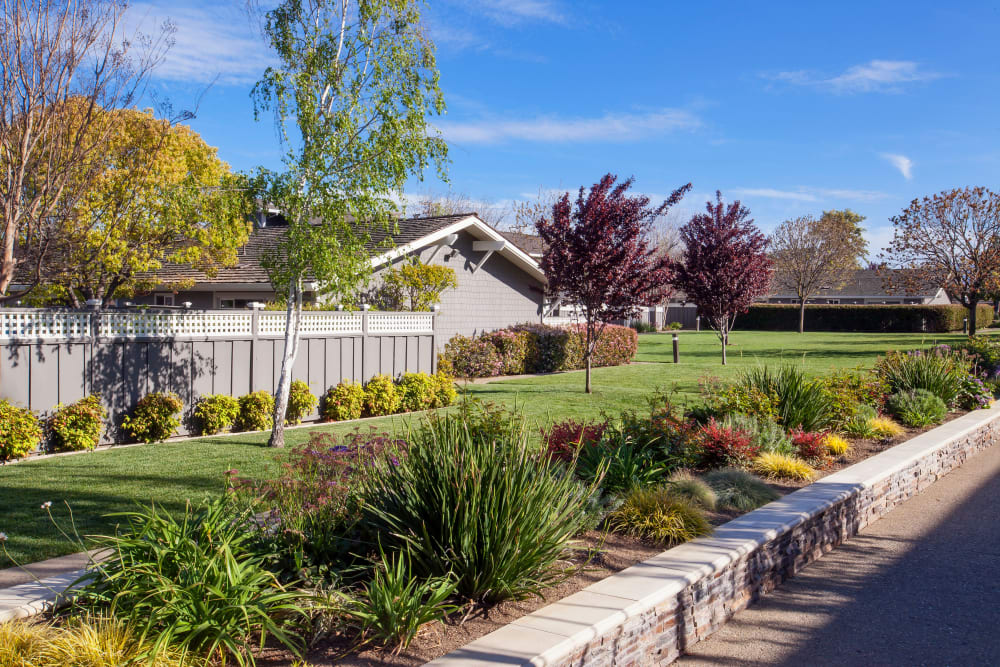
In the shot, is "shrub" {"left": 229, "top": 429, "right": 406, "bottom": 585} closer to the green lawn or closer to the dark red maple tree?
the green lawn

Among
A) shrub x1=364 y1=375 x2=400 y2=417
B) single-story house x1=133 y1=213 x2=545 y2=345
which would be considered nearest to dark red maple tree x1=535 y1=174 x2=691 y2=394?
single-story house x1=133 y1=213 x2=545 y2=345

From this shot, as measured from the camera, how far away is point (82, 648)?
3.52 m

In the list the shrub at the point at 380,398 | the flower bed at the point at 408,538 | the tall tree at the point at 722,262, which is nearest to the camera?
the flower bed at the point at 408,538

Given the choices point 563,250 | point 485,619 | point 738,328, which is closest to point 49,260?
point 563,250

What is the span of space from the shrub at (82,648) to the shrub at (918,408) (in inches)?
439

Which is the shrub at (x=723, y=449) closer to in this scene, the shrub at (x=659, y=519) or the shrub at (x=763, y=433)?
the shrub at (x=763, y=433)

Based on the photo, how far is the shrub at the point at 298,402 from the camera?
502 inches

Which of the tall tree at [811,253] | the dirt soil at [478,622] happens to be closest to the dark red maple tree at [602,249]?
the dirt soil at [478,622]

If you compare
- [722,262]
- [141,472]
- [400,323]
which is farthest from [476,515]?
[722,262]

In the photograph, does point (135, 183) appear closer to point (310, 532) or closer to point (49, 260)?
point (49, 260)

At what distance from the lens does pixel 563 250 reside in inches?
672

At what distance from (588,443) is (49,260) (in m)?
10.8

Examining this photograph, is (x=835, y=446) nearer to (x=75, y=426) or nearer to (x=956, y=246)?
(x=75, y=426)

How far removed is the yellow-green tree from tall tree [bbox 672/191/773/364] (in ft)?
45.3
